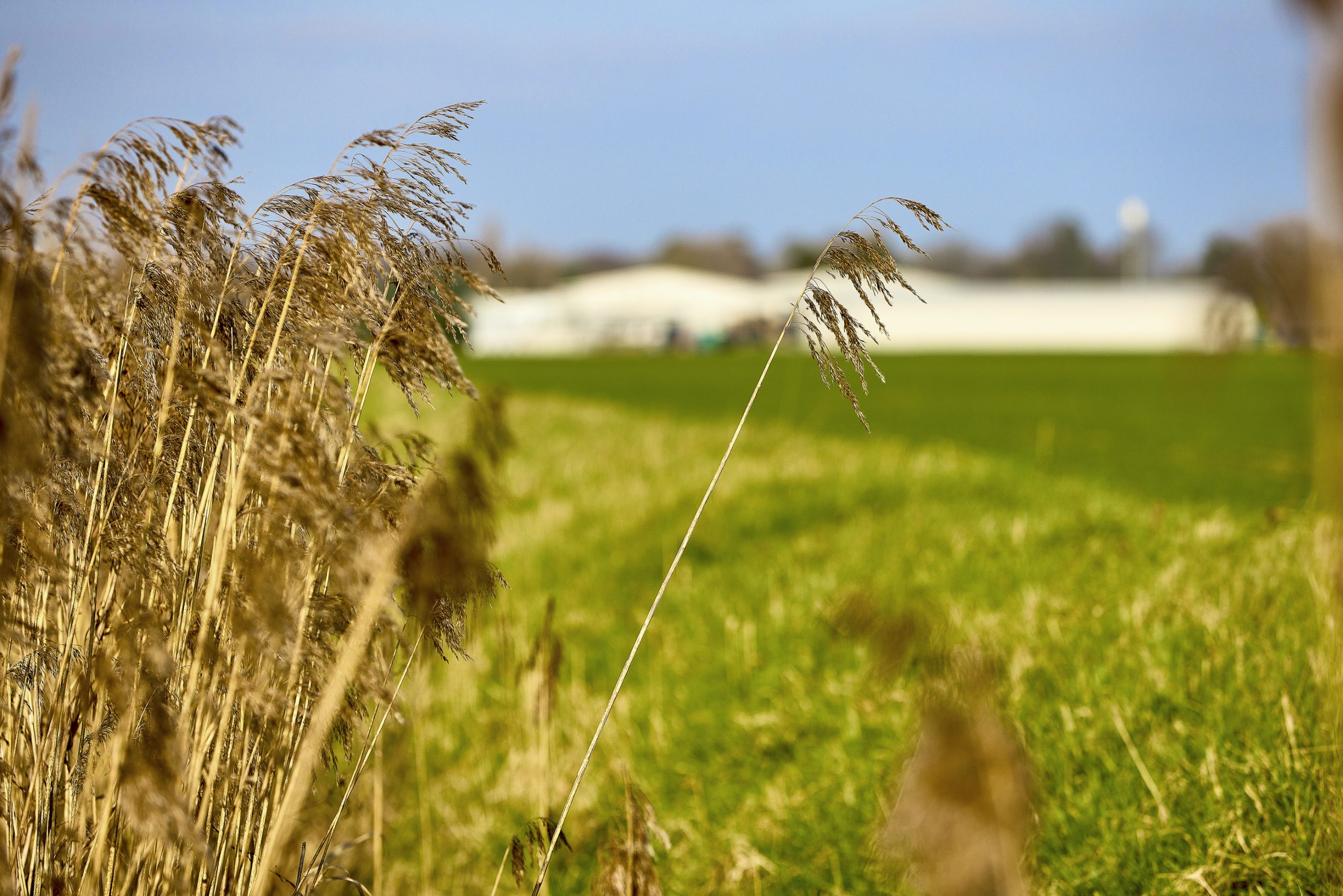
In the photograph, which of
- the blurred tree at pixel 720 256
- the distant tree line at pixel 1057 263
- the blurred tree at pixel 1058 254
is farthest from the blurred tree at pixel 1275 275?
the blurred tree at pixel 720 256

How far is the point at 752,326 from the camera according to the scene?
11.3 feet

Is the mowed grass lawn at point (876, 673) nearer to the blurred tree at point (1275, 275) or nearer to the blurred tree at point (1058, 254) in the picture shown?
the blurred tree at point (1275, 275)

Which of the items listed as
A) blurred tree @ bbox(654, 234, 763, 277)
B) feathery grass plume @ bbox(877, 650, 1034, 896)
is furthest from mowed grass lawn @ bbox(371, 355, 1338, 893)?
blurred tree @ bbox(654, 234, 763, 277)

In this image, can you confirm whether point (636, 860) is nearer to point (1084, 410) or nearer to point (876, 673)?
point (876, 673)

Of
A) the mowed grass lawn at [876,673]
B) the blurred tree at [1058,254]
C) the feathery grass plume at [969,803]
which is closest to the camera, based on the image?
the feathery grass plume at [969,803]

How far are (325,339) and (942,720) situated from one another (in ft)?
4.02

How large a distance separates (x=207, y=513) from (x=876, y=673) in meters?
2.99

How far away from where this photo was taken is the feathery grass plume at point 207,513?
1738 millimetres

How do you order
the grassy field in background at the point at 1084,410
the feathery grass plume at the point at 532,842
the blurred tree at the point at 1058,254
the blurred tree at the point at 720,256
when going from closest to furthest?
1. the feathery grass plume at the point at 532,842
2. the grassy field in background at the point at 1084,410
3. the blurred tree at the point at 1058,254
4. the blurred tree at the point at 720,256

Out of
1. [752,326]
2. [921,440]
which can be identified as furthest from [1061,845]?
[921,440]

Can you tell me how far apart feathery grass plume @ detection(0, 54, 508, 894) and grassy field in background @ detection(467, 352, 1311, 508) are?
127 cm

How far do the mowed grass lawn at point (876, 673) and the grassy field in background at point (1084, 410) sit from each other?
169 mm

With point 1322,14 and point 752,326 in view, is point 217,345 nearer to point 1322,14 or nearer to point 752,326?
point 1322,14

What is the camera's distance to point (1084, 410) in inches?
701
